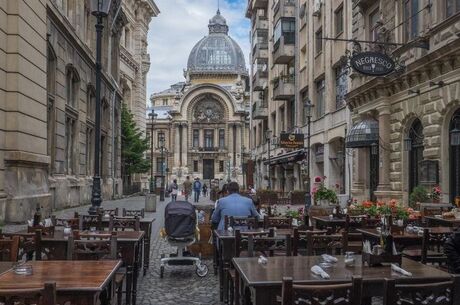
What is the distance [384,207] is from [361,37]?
1176cm

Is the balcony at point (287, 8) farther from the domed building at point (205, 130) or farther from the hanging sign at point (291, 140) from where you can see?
the domed building at point (205, 130)

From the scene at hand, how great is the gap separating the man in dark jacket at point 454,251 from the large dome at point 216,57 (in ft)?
358

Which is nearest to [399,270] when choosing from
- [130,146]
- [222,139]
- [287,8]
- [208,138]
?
[287,8]

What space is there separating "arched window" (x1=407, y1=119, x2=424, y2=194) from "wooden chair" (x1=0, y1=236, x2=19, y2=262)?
14.6 m

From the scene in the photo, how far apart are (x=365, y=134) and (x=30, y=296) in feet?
61.0

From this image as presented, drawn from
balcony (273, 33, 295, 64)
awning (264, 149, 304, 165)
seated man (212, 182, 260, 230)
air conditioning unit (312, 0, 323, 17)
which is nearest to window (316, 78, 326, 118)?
awning (264, 149, 304, 165)

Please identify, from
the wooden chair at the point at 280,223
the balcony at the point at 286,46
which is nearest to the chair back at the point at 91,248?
→ the wooden chair at the point at 280,223

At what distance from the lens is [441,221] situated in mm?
11047

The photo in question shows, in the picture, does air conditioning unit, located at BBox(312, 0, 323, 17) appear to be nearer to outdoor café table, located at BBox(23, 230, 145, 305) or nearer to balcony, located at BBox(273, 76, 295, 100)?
balcony, located at BBox(273, 76, 295, 100)

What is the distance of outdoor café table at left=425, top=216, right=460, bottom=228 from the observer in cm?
1077

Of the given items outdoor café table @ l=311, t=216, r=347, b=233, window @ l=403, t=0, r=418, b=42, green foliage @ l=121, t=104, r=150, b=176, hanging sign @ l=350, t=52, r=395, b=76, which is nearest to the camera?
outdoor café table @ l=311, t=216, r=347, b=233

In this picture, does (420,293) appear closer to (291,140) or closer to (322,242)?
(322,242)

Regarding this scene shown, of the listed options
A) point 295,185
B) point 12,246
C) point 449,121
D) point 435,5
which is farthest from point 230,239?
point 295,185

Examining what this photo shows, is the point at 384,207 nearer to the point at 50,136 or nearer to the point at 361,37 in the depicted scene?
the point at 361,37
